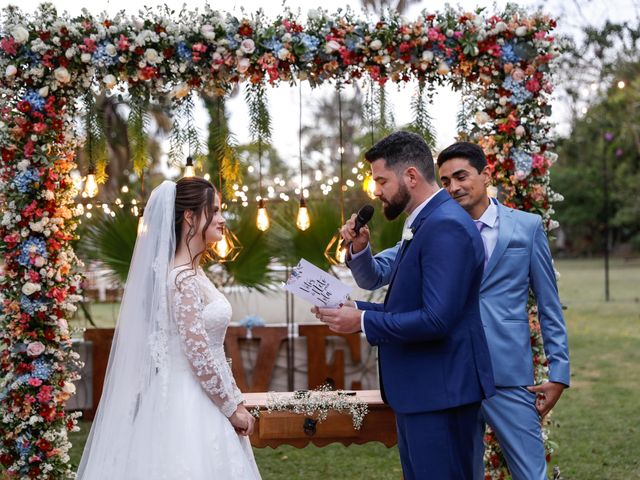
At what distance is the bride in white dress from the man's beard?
3.08ft

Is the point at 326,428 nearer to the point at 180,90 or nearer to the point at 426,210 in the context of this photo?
the point at 426,210

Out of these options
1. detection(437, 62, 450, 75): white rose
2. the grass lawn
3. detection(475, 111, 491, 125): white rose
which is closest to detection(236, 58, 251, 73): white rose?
detection(437, 62, 450, 75): white rose

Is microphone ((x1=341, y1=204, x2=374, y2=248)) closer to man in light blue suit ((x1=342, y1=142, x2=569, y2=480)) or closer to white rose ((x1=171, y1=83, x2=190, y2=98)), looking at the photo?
man in light blue suit ((x1=342, y1=142, x2=569, y2=480))

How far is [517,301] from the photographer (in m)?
4.62

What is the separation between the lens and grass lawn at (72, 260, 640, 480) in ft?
25.5

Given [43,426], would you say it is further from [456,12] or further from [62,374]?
[456,12]

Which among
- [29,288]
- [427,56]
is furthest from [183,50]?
[29,288]

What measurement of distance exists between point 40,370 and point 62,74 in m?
2.20

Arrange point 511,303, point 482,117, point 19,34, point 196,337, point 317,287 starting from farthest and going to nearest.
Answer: point 482,117
point 19,34
point 511,303
point 317,287
point 196,337

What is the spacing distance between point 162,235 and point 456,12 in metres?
3.25

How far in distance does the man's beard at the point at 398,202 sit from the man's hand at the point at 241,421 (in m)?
1.30

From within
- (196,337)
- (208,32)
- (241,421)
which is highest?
(208,32)

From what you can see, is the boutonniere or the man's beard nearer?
the boutonniere

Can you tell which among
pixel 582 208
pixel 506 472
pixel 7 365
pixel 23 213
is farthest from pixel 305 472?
pixel 582 208
